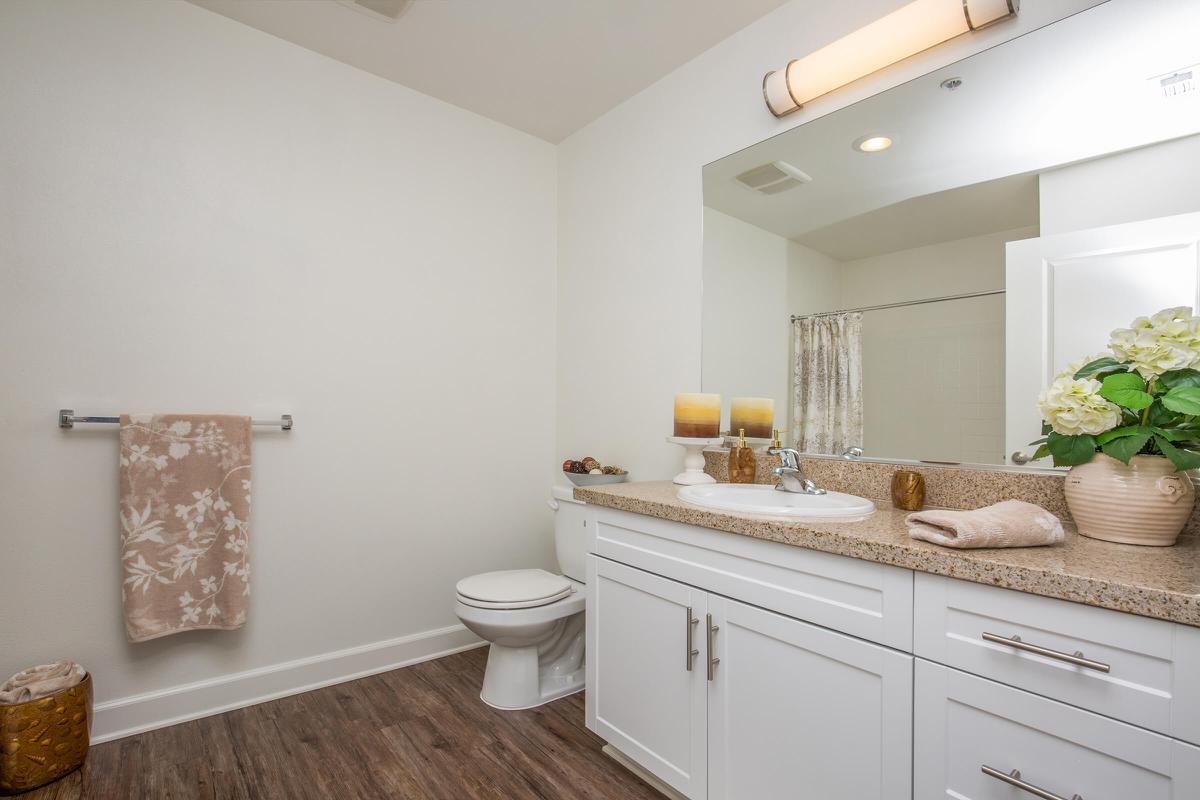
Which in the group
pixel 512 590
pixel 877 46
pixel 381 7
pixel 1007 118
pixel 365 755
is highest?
pixel 381 7

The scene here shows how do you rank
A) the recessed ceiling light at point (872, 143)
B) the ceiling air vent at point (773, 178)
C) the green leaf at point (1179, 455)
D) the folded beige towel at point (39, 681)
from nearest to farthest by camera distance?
the green leaf at point (1179, 455) → the folded beige towel at point (39, 681) → the recessed ceiling light at point (872, 143) → the ceiling air vent at point (773, 178)

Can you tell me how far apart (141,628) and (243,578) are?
307 mm

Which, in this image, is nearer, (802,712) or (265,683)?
(802,712)

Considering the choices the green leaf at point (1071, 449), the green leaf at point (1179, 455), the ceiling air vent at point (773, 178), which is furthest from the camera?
the ceiling air vent at point (773, 178)

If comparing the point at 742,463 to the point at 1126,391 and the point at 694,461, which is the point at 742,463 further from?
the point at 1126,391

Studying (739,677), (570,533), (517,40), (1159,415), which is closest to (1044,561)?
(1159,415)

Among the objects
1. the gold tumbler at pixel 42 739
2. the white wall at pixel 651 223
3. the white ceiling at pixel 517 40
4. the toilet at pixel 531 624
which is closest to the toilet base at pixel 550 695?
the toilet at pixel 531 624

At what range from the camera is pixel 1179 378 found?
1113 millimetres

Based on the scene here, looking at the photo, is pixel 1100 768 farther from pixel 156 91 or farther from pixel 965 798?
pixel 156 91

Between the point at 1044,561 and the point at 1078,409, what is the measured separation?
13.8 inches

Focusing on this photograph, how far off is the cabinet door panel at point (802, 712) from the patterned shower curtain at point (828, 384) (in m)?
0.70

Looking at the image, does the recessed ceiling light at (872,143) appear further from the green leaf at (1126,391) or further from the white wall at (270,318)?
the white wall at (270,318)

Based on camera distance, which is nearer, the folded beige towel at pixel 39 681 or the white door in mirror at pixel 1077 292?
the white door in mirror at pixel 1077 292

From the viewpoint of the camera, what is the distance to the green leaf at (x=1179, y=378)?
1098mm
